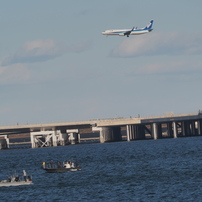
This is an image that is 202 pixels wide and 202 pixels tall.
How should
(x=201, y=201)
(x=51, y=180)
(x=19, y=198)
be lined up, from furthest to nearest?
(x=51, y=180), (x=19, y=198), (x=201, y=201)

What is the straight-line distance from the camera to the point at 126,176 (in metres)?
129

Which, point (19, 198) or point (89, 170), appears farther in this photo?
point (89, 170)

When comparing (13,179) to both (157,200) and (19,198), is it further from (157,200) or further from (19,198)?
(157,200)

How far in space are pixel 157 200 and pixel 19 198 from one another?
70.9ft

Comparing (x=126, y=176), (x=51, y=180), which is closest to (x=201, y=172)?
(x=126, y=176)

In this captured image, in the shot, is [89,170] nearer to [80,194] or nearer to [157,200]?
[80,194]

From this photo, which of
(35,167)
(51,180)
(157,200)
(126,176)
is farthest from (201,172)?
(35,167)

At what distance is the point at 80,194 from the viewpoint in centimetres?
10531

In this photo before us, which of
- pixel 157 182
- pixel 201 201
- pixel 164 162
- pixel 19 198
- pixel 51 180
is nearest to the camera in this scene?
pixel 201 201

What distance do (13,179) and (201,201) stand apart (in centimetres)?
4114

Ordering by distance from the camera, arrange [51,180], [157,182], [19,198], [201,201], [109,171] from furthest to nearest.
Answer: [109,171] < [51,180] < [157,182] < [19,198] < [201,201]

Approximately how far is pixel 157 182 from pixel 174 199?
20137mm

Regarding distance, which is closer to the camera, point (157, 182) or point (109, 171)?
point (157, 182)

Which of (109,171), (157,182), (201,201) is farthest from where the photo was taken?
(109,171)
